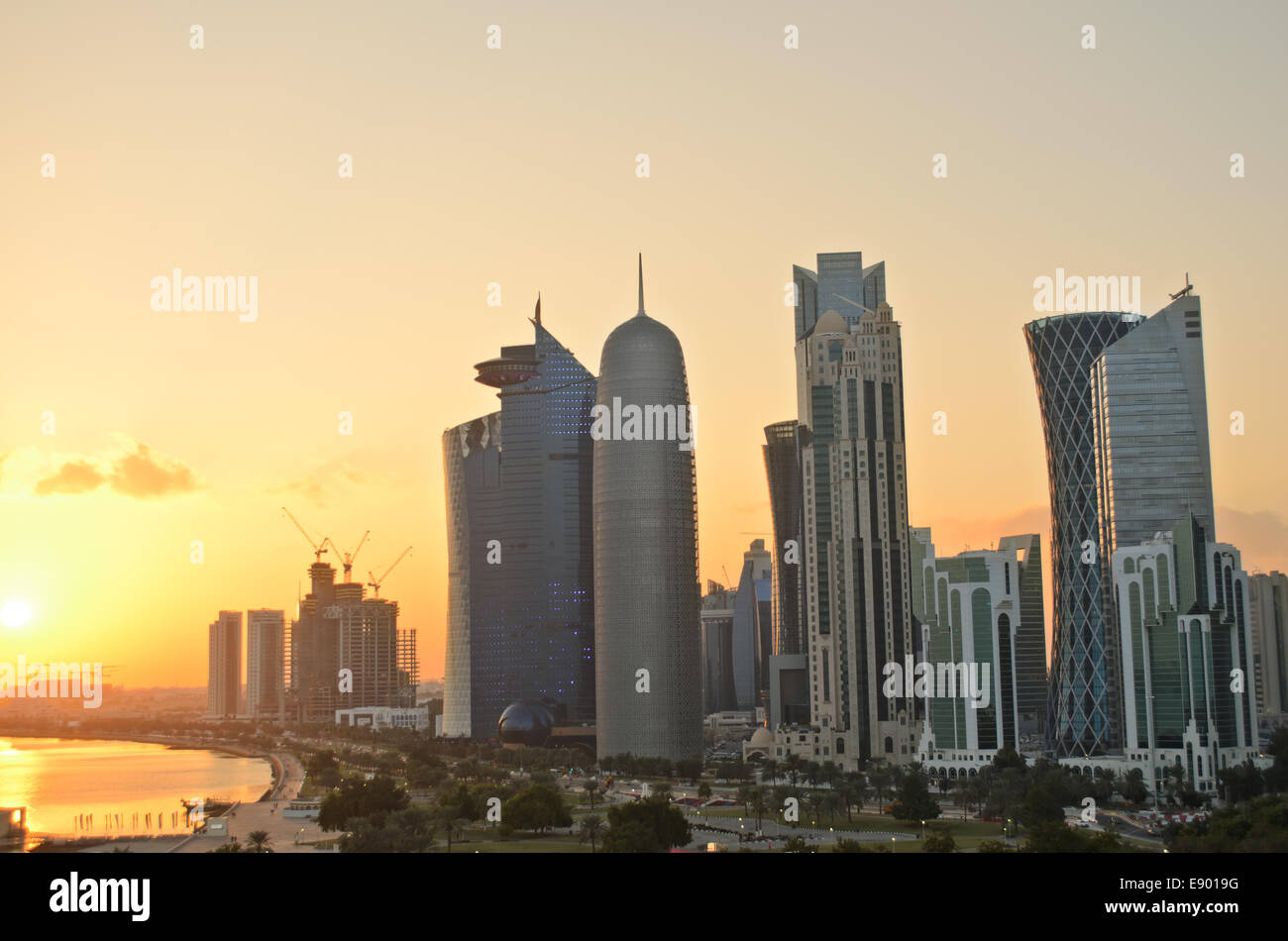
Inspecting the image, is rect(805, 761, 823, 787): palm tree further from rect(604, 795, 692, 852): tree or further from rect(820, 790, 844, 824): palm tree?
rect(604, 795, 692, 852): tree

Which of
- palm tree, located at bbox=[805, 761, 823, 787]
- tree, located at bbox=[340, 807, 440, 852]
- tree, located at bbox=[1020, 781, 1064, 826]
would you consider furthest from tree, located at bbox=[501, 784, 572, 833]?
palm tree, located at bbox=[805, 761, 823, 787]

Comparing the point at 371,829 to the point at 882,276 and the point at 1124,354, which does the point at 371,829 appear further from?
the point at 882,276

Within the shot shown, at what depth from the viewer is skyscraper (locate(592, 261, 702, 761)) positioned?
543 ft

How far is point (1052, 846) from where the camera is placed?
7012 centimetres

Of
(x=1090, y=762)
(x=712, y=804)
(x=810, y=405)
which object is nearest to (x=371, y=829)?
(x=712, y=804)

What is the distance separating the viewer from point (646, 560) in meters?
166

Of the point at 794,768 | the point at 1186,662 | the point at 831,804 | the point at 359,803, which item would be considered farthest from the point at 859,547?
the point at 359,803

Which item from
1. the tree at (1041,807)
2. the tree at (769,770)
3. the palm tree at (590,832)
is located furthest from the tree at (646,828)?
the tree at (769,770)

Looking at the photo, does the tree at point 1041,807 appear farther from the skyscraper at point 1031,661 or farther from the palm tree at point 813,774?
the skyscraper at point 1031,661

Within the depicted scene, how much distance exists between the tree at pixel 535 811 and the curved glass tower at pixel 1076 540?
73690 millimetres

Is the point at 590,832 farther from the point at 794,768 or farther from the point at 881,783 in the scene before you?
the point at 794,768

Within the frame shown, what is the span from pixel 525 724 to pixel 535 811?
93.6m

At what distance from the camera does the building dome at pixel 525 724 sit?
186m

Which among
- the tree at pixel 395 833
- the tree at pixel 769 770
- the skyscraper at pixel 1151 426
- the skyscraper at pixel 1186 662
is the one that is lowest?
the tree at pixel 769 770
